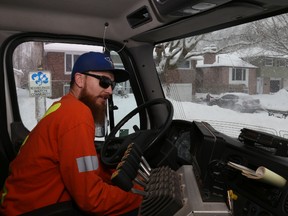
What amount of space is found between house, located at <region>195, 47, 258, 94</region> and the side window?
3.84 feet

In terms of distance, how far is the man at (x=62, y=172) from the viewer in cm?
150

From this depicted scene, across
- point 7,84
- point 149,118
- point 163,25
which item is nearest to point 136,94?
point 149,118

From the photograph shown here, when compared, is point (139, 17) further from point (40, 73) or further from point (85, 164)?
point (85, 164)

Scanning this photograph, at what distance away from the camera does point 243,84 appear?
7.27 ft

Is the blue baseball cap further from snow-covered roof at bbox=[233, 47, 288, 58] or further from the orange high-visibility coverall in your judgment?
snow-covered roof at bbox=[233, 47, 288, 58]

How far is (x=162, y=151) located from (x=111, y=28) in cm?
131

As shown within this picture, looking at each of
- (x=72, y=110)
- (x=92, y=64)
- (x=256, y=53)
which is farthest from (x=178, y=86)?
(x=72, y=110)

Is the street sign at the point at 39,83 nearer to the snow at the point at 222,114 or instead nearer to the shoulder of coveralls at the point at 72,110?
the snow at the point at 222,114

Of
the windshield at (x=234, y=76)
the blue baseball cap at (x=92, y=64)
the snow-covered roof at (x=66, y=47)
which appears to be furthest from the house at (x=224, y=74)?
the snow-covered roof at (x=66, y=47)

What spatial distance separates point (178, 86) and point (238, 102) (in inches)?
32.8

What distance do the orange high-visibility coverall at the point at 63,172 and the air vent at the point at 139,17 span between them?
3.67ft

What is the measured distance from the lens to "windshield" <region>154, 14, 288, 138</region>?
194 cm

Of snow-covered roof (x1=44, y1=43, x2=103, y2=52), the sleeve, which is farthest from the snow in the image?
the sleeve

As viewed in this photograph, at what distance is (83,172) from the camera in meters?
1.49
